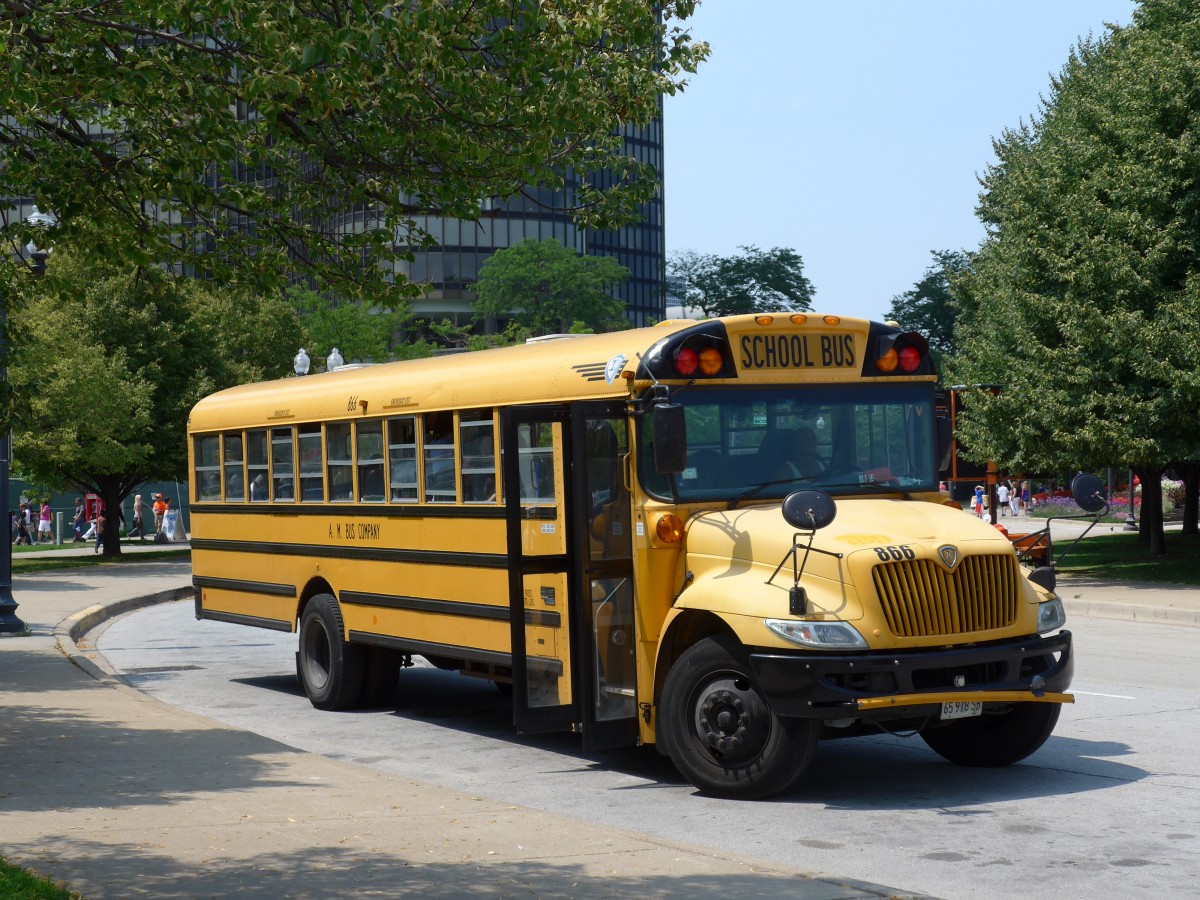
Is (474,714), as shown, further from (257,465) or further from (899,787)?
(899,787)

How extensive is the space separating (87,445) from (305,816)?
31221 millimetres

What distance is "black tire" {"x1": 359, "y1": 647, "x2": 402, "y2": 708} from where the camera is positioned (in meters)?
13.4

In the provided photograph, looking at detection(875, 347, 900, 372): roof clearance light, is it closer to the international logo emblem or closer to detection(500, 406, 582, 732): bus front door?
the international logo emblem

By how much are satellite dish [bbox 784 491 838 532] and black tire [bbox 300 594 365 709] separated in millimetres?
5762

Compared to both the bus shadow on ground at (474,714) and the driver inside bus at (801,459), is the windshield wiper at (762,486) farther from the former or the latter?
the bus shadow on ground at (474,714)

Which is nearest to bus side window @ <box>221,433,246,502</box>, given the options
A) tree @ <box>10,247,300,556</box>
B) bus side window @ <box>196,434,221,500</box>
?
bus side window @ <box>196,434,221,500</box>

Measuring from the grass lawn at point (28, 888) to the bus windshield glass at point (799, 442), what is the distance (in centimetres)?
424

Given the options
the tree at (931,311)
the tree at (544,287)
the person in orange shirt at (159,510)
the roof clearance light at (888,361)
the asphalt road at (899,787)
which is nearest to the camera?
the asphalt road at (899,787)

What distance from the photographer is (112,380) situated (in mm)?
37406

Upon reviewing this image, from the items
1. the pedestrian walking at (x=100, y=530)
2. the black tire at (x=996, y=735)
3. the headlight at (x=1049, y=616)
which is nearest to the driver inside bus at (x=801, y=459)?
the headlight at (x=1049, y=616)

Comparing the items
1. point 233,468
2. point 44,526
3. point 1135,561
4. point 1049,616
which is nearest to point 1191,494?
point 1135,561

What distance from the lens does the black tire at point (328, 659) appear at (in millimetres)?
13328

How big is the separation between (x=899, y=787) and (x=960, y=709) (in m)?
0.91

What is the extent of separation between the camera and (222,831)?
25.9 feet
